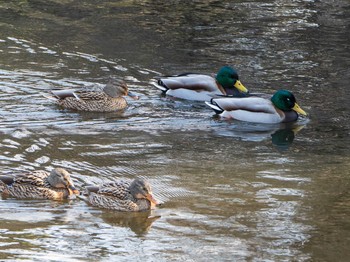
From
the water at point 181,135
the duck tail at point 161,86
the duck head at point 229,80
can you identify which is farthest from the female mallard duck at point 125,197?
the duck head at point 229,80

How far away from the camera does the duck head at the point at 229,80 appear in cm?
1614

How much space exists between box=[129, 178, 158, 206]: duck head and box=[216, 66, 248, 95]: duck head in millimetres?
5650

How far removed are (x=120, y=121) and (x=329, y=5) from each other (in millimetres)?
9472

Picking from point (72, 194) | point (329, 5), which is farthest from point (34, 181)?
point (329, 5)

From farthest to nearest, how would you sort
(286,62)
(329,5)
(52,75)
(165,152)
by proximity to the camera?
(329,5) < (286,62) < (52,75) < (165,152)

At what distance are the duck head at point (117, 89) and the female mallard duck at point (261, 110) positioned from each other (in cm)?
135

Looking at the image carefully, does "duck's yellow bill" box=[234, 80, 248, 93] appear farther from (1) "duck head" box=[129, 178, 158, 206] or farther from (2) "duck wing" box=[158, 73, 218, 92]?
(1) "duck head" box=[129, 178, 158, 206]

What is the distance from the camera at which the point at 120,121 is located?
573 inches

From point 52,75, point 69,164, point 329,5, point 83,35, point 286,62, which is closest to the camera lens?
point 69,164

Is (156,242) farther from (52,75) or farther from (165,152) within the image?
(52,75)

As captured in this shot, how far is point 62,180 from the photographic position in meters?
10.8

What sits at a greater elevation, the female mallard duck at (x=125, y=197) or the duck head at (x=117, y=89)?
the duck head at (x=117, y=89)

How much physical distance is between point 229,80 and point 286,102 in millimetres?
1516

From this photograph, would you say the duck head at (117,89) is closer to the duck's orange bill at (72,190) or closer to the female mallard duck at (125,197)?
the duck's orange bill at (72,190)
